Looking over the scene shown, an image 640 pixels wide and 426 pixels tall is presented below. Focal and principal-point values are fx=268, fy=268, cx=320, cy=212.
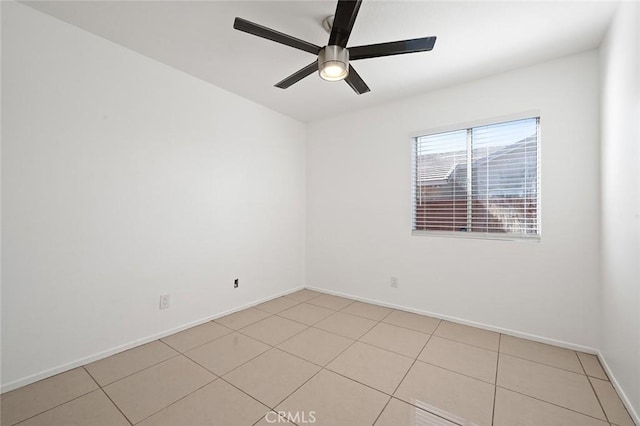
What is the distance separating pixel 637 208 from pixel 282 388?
7.56 feet

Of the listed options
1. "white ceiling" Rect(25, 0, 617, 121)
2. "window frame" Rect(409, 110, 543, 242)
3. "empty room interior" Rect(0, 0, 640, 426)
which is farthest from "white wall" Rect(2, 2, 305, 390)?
"window frame" Rect(409, 110, 543, 242)

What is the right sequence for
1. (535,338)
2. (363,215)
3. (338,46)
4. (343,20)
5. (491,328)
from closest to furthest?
1. (343,20)
2. (338,46)
3. (535,338)
4. (491,328)
5. (363,215)

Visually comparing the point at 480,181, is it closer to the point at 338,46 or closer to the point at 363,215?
the point at 363,215

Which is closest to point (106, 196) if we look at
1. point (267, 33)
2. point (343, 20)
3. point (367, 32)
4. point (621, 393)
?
point (267, 33)

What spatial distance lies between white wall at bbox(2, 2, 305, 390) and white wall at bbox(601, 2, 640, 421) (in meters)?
3.13

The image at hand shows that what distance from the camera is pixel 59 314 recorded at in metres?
1.88

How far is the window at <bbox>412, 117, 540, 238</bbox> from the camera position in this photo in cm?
246

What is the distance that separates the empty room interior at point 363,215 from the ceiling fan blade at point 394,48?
0.01 m

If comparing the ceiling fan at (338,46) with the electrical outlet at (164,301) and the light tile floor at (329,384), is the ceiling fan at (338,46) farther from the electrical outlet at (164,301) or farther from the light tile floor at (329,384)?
the electrical outlet at (164,301)

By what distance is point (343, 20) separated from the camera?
58.4 inches

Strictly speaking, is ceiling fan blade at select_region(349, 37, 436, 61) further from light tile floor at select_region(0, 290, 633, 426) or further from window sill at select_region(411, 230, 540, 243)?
light tile floor at select_region(0, 290, 633, 426)

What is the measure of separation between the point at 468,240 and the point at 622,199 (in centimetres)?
117

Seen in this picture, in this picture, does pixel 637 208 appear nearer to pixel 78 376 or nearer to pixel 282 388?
pixel 282 388

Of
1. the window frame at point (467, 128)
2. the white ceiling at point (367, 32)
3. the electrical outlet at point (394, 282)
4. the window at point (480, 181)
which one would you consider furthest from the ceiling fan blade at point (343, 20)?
the electrical outlet at point (394, 282)
